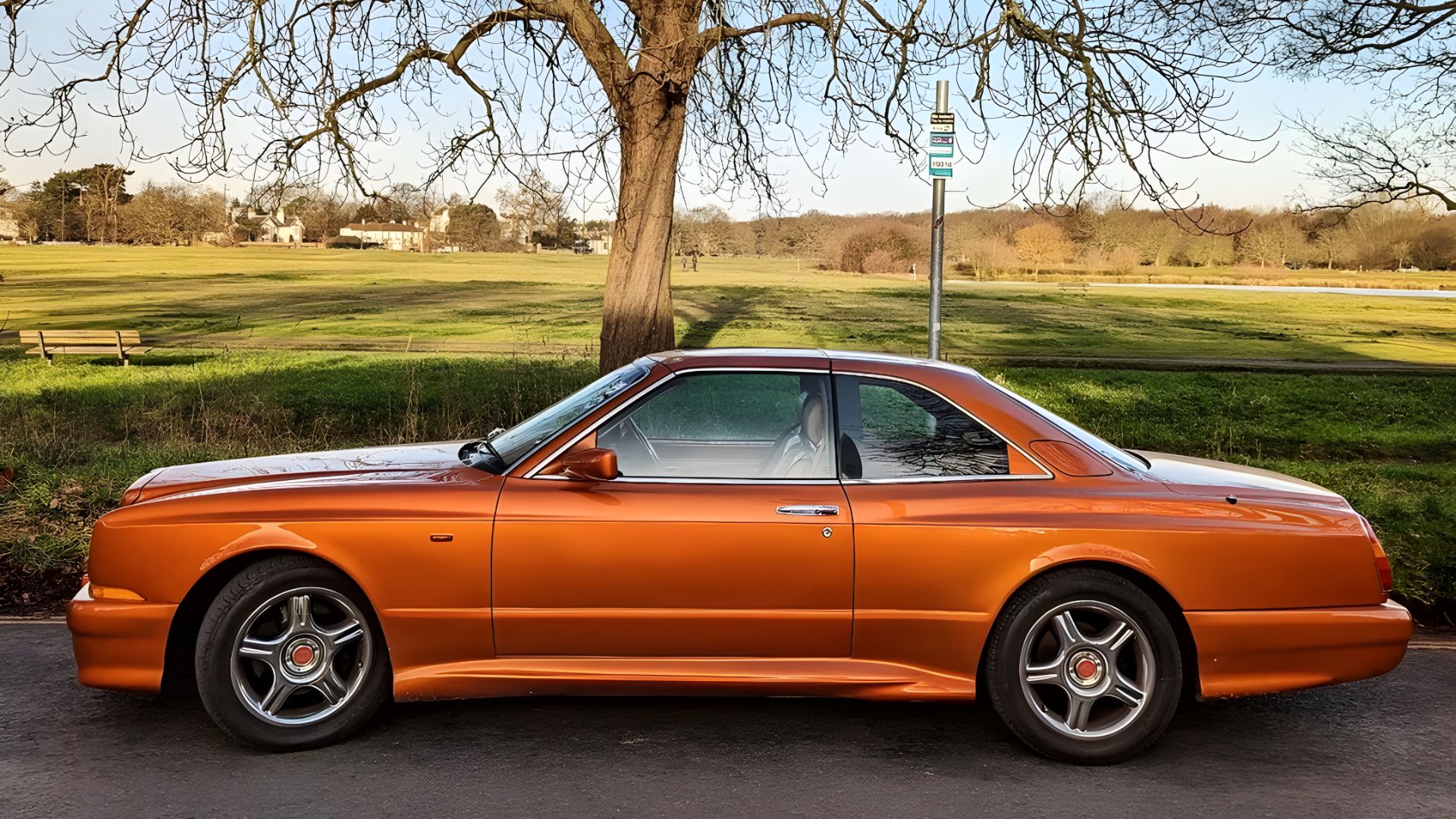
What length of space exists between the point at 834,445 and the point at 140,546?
2580mm

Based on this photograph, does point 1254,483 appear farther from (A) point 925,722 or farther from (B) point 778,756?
(B) point 778,756

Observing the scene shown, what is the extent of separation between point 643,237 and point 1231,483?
9.33 meters

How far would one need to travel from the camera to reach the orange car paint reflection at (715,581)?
4145 mm

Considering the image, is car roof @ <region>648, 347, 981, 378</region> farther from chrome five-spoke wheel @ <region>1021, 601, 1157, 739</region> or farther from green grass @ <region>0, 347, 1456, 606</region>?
green grass @ <region>0, 347, 1456, 606</region>

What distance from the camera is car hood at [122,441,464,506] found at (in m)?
4.43

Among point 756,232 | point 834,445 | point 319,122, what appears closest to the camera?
point 834,445

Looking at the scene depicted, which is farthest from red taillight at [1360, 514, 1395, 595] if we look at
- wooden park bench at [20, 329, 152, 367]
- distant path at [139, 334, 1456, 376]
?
wooden park bench at [20, 329, 152, 367]

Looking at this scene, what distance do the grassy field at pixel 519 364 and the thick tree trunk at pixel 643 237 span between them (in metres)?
1.82

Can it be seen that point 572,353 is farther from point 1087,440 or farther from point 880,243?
point 880,243

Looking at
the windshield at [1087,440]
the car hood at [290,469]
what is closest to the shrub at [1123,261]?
the windshield at [1087,440]

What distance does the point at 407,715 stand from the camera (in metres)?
4.56

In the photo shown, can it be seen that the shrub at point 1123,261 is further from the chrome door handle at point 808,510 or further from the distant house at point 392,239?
the chrome door handle at point 808,510

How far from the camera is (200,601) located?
427 cm

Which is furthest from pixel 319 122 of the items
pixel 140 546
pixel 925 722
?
pixel 925 722
